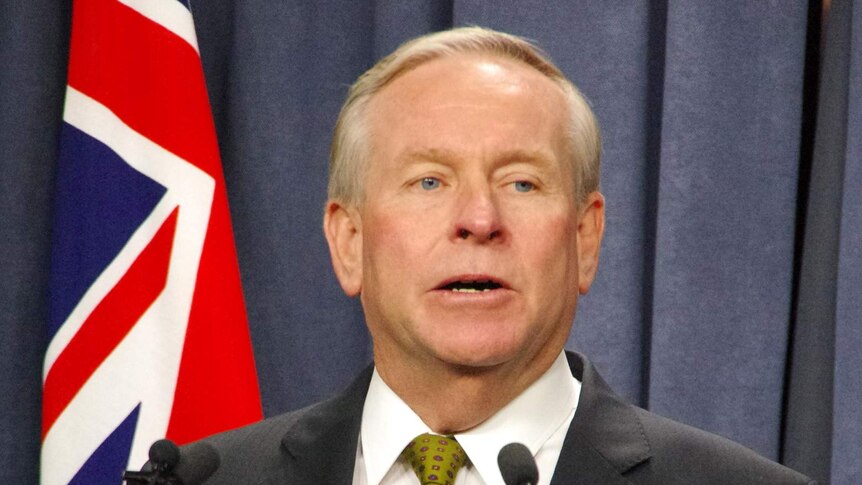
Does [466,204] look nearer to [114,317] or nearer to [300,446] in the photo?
[300,446]

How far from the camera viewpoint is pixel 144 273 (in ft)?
9.39

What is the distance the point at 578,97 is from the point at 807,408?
1211 millimetres

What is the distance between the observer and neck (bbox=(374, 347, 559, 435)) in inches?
74.8

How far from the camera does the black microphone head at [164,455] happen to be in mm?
1568

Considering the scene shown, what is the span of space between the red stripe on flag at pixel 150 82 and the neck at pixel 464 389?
1.15 meters

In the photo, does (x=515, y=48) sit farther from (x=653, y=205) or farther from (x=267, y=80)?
(x=267, y=80)

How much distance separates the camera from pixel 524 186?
191 centimetres

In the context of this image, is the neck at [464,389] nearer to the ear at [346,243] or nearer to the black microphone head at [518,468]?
the ear at [346,243]

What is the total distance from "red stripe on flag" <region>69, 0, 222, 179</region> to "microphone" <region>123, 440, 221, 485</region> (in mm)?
1376

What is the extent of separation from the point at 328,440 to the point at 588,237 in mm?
508

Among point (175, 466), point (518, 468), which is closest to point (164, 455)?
point (175, 466)

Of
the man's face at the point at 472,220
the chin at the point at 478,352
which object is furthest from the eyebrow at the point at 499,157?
the chin at the point at 478,352

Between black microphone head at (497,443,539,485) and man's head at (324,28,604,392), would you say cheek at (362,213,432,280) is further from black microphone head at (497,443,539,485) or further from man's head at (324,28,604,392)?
black microphone head at (497,443,539,485)

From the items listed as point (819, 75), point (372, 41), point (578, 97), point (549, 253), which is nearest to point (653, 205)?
point (819, 75)
